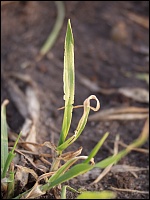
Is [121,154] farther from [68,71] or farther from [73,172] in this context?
[68,71]

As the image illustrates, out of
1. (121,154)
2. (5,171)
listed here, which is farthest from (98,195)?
(5,171)

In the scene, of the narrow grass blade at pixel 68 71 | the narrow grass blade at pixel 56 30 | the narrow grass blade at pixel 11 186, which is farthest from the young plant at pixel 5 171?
the narrow grass blade at pixel 56 30

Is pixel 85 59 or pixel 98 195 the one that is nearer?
Result: pixel 98 195

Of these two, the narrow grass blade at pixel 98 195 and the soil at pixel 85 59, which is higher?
the soil at pixel 85 59

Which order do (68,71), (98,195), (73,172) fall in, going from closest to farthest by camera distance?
(98,195), (73,172), (68,71)

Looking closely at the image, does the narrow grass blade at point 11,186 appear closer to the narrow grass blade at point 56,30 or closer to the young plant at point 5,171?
the young plant at point 5,171

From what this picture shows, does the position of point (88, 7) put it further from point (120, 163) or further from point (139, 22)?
point (120, 163)
